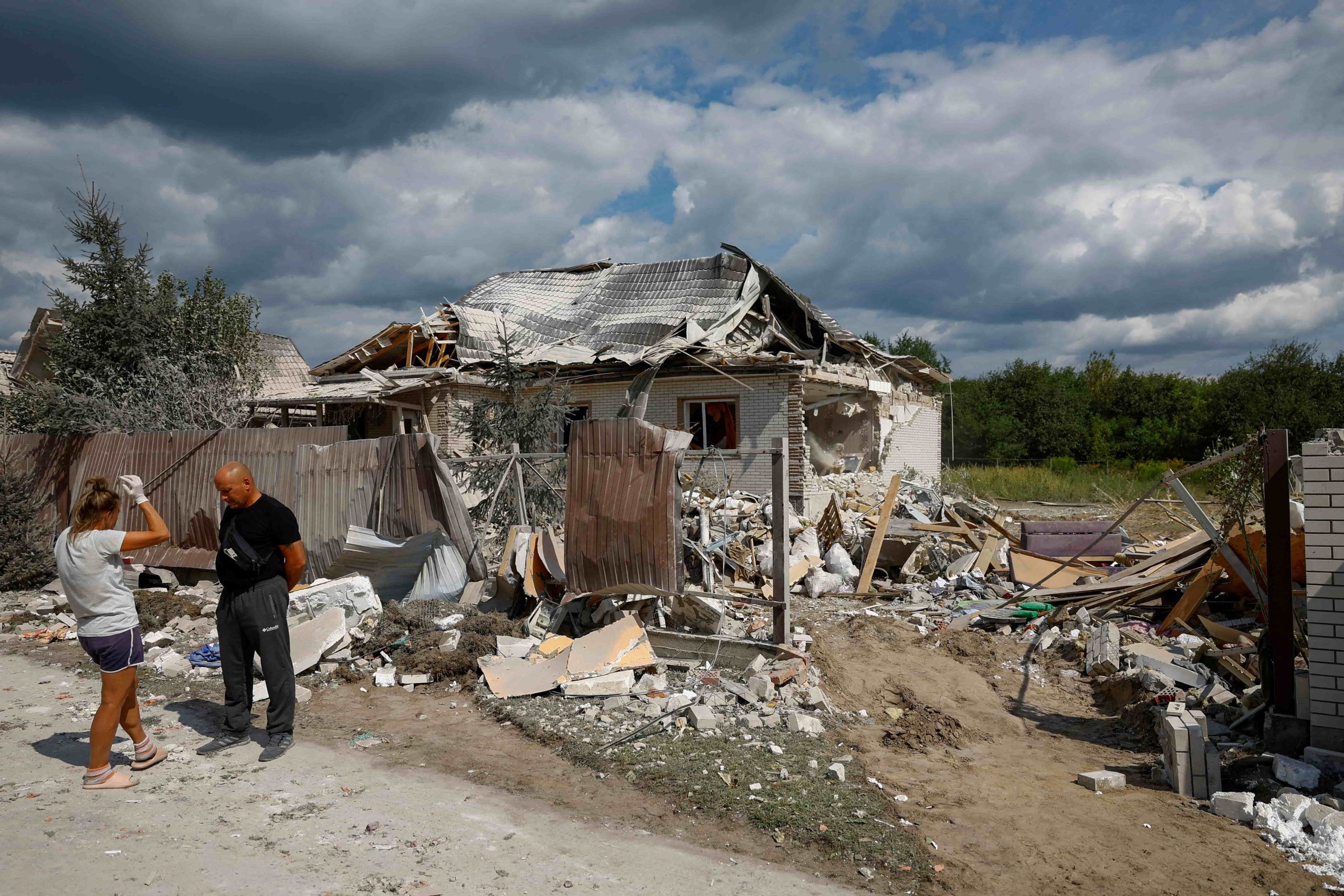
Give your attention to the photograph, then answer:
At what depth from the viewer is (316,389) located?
1622 centimetres

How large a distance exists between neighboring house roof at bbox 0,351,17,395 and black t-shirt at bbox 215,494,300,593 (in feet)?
68.2

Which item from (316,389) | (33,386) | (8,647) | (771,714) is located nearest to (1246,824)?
(771,714)

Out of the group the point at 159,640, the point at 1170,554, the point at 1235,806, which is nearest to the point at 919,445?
the point at 1170,554

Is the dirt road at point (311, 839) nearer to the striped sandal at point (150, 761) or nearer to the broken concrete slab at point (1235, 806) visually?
the striped sandal at point (150, 761)

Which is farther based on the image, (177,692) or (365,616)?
(365,616)

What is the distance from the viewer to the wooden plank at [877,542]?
1081cm

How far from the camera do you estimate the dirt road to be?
3.36m

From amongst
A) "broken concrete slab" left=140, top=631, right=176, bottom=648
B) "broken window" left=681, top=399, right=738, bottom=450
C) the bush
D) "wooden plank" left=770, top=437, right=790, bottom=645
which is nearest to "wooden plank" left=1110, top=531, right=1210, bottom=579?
"wooden plank" left=770, top=437, right=790, bottom=645

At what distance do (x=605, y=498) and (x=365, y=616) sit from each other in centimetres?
265

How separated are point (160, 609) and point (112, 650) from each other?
4.59 m

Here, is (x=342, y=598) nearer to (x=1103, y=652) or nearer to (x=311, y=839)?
(x=311, y=839)

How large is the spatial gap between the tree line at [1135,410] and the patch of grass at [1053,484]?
16.9ft

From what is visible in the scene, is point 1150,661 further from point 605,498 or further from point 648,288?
point 648,288

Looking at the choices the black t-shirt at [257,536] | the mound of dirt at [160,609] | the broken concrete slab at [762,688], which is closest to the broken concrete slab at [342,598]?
the mound of dirt at [160,609]
